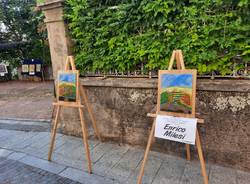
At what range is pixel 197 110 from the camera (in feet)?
9.85

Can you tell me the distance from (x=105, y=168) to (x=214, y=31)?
8.00ft

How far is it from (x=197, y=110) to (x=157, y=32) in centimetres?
127

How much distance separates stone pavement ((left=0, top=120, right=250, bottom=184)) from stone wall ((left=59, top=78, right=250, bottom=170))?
18 centimetres

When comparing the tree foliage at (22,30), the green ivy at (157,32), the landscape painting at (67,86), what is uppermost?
the tree foliage at (22,30)

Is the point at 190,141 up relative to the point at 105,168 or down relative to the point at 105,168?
up

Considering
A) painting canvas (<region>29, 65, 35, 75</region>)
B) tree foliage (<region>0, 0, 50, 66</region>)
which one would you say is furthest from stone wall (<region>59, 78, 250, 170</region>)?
tree foliage (<region>0, 0, 50, 66</region>)

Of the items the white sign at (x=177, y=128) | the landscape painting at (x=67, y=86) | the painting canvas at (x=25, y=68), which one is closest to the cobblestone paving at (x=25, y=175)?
the landscape painting at (x=67, y=86)

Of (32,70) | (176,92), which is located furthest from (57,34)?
(32,70)

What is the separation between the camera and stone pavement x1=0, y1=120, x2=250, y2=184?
9.23ft

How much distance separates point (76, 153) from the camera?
3623mm

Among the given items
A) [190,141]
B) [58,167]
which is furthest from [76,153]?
[190,141]

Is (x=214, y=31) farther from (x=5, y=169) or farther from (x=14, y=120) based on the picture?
(x=14, y=120)

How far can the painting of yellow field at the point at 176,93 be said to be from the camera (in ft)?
7.86

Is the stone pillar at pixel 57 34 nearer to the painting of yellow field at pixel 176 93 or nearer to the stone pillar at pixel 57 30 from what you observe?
the stone pillar at pixel 57 30
